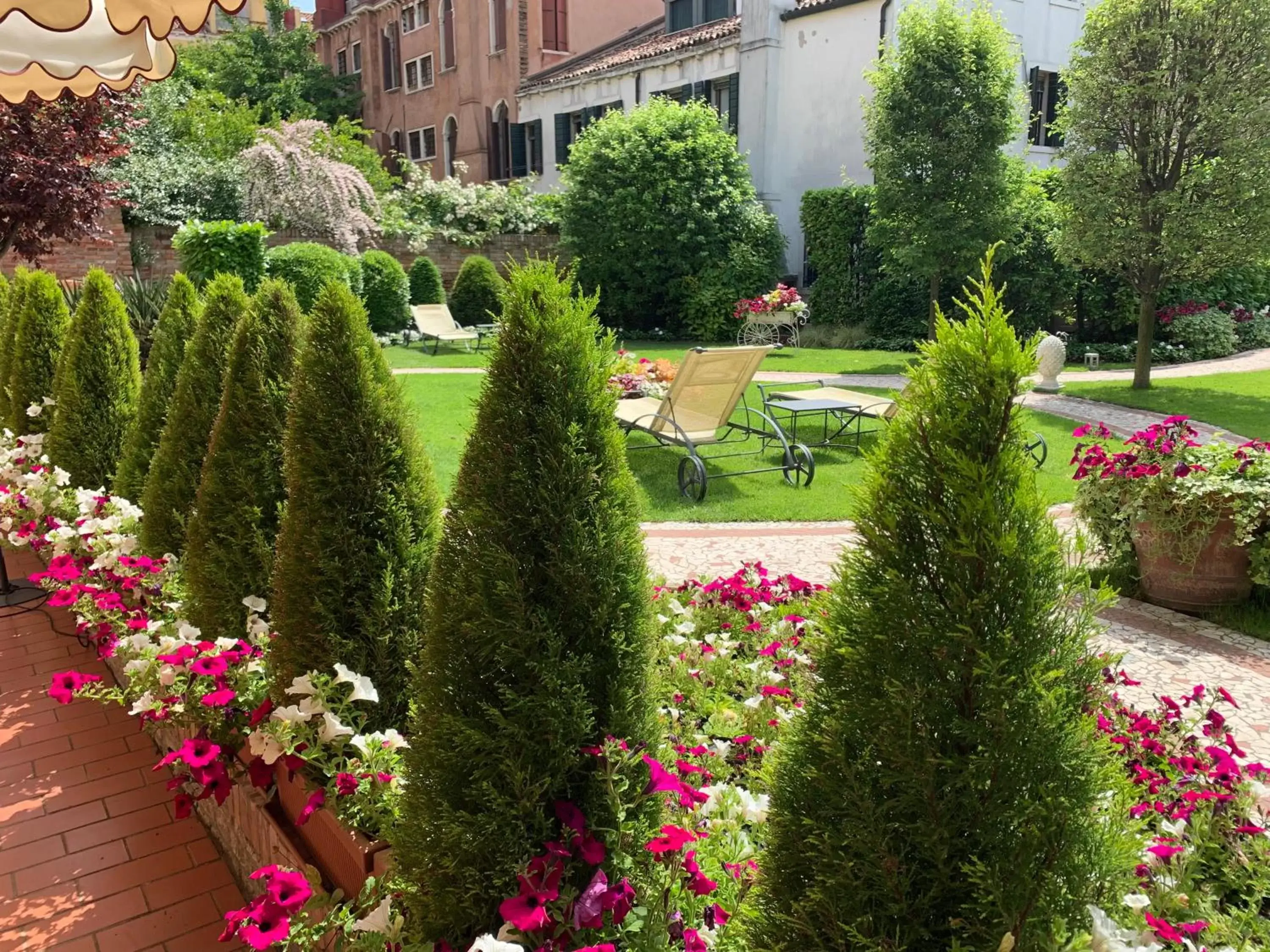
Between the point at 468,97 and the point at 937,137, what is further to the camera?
the point at 468,97

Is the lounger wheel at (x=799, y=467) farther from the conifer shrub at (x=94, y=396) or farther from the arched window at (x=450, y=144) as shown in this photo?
the arched window at (x=450, y=144)

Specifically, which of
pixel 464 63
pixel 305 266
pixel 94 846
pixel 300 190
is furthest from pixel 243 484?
pixel 464 63

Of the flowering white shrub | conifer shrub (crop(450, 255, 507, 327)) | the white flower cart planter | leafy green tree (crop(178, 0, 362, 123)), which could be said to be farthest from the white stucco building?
leafy green tree (crop(178, 0, 362, 123))

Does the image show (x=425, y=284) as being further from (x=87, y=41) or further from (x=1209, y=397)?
(x=87, y=41)

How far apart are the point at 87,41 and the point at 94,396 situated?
6.66 ft

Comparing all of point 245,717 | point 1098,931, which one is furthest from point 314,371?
point 1098,931

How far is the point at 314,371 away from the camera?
2363 mm

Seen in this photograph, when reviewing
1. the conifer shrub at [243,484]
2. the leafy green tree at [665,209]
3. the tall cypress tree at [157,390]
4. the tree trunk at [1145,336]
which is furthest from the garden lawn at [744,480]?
the leafy green tree at [665,209]

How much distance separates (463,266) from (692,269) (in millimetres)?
4917

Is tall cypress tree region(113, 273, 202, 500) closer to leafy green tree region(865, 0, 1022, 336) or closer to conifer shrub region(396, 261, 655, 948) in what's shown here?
conifer shrub region(396, 261, 655, 948)

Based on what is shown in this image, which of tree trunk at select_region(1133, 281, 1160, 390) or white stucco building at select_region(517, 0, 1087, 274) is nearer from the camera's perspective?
tree trunk at select_region(1133, 281, 1160, 390)

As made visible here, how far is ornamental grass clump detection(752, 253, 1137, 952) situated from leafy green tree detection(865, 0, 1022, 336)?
12695 millimetres

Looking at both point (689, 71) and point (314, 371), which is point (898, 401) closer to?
point (314, 371)

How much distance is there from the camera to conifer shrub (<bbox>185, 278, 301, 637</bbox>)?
9.68 feet
